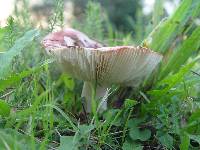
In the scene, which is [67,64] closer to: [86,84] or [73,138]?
[86,84]

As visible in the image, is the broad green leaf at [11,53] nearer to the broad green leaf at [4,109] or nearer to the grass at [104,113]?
the grass at [104,113]

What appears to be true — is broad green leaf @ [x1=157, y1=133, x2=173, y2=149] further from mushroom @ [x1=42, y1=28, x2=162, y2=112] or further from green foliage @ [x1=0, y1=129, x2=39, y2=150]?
green foliage @ [x1=0, y1=129, x2=39, y2=150]

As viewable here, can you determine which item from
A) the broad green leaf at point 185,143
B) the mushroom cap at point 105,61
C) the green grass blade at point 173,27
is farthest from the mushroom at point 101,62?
the broad green leaf at point 185,143

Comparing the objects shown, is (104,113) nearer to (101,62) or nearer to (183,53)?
(101,62)

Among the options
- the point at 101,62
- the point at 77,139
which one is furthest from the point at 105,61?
the point at 77,139

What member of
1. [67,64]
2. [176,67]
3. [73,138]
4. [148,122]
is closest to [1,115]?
[73,138]

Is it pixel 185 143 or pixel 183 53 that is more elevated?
pixel 183 53
